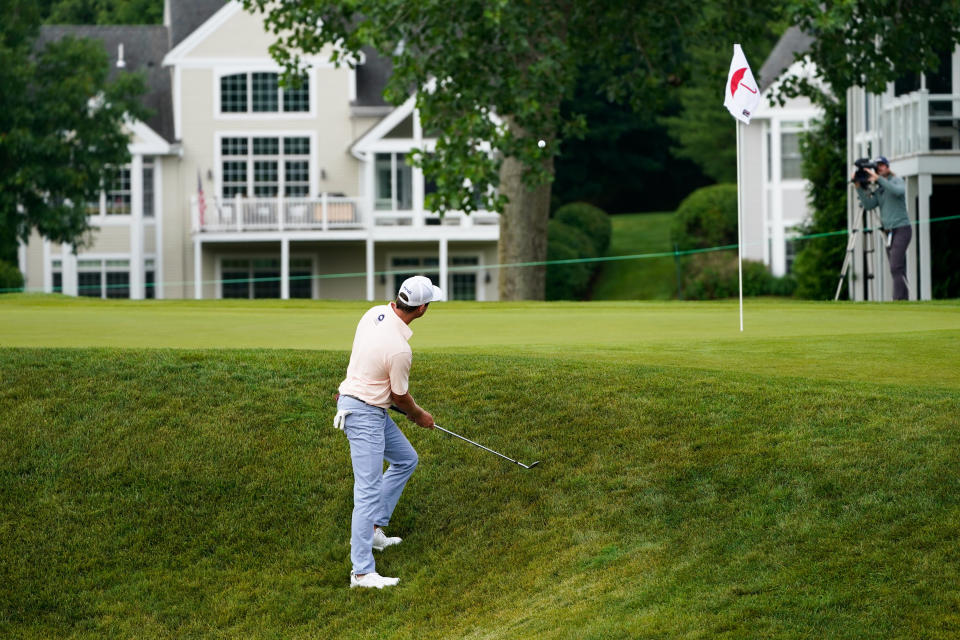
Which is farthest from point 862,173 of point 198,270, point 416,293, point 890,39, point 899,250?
point 198,270

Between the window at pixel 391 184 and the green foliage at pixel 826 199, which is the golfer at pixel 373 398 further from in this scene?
the window at pixel 391 184

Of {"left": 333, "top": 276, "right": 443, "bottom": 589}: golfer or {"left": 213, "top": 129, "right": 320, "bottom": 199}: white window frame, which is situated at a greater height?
{"left": 213, "top": 129, "right": 320, "bottom": 199}: white window frame

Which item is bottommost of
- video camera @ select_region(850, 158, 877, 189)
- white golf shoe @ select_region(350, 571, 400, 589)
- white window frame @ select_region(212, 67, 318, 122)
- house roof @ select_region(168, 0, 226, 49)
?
white golf shoe @ select_region(350, 571, 400, 589)

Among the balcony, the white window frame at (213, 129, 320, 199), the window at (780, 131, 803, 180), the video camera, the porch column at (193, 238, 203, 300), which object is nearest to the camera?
the video camera

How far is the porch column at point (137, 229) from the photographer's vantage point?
39875 mm

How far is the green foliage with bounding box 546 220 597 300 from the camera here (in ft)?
136

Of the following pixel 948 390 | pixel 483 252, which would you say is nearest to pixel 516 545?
pixel 948 390

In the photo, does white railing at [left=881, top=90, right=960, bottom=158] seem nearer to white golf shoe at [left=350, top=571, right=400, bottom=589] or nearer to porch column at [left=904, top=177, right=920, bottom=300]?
porch column at [left=904, top=177, right=920, bottom=300]

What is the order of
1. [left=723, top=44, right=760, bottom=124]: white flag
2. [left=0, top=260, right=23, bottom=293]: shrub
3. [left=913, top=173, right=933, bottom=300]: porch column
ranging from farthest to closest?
[left=0, top=260, right=23, bottom=293]: shrub
[left=913, top=173, right=933, bottom=300]: porch column
[left=723, top=44, right=760, bottom=124]: white flag

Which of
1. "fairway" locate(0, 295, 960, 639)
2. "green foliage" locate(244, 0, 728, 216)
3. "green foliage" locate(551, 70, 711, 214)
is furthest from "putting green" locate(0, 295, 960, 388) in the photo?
"green foliage" locate(551, 70, 711, 214)

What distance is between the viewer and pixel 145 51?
43.5 metres

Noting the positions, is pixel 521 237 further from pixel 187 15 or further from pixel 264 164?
pixel 187 15

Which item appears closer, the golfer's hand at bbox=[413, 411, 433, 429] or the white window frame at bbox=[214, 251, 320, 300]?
the golfer's hand at bbox=[413, 411, 433, 429]

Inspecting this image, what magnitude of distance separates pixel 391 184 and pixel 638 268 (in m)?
9.41
